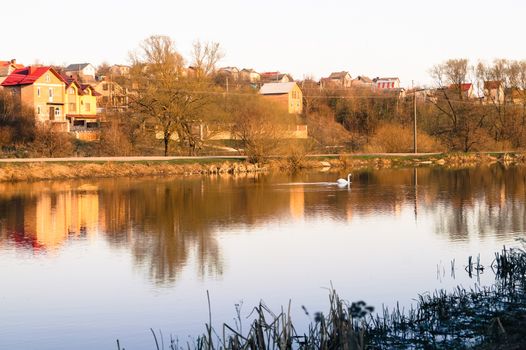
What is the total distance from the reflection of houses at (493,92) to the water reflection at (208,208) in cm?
3015

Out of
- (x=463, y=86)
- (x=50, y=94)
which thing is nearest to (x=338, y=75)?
(x=463, y=86)

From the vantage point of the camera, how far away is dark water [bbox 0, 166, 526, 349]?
1281 cm

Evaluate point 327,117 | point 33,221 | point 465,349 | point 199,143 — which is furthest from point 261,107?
point 465,349

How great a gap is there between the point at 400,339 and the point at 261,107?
59.3 metres

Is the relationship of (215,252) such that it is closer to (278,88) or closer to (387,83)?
(278,88)

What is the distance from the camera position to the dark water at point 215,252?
12812 mm

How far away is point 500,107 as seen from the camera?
7194 cm

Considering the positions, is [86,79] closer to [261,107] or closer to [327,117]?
[327,117]

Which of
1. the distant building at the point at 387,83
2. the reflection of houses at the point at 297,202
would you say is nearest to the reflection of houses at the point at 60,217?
the reflection of houses at the point at 297,202

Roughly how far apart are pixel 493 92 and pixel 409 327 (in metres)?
69.1

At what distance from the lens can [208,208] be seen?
1129 inches

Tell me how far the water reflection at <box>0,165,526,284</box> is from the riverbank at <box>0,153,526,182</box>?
12.1 ft

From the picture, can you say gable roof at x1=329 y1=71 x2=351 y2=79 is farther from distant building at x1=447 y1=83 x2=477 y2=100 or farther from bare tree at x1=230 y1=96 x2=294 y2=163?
bare tree at x1=230 y1=96 x2=294 y2=163

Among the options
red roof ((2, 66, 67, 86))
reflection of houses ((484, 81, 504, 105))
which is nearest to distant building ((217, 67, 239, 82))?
red roof ((2, 66, 67, 86))
